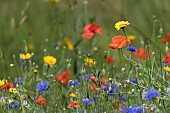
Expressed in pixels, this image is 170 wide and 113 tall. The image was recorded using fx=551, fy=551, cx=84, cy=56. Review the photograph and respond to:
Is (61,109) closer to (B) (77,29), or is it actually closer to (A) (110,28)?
(B) (77,29)

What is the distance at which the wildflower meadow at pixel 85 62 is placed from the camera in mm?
2408

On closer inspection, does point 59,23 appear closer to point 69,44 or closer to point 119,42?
point 69,44

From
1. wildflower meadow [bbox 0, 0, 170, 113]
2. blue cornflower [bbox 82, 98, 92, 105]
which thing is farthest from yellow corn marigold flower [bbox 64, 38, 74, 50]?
blue cornflower [bbox 82, 98, 92, 105]

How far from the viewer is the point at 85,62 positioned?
9.03 feet

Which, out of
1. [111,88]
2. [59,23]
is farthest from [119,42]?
[59,23]

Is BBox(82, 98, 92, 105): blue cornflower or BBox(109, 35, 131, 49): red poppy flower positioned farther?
BBox(109, 35, 131, 49): red poppy flower

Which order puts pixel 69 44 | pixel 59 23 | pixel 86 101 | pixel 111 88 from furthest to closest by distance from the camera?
pixel 59 23 < pixel 69 44 < pixel 111 88 < pixel 86 101

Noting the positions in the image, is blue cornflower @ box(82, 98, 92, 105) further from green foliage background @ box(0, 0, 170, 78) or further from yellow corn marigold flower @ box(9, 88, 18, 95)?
green foliage background @ box(0, 0, 170, 78)

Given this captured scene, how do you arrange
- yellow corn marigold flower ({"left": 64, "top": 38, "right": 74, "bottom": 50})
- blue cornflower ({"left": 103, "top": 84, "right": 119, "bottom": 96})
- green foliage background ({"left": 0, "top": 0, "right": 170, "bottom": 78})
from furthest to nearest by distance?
green foliage background ({"left": 0, "top": 0, "right": 170, "bottom": 78}) → yellow corn marigold flower ({"left": 64, "top": 38, "right": 74, "bottom": 50}) → blue cornflower ({"left": 103, "top": 84, "right": 119, "bottom": 96})

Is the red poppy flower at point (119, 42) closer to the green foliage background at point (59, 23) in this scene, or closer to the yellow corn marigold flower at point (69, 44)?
the green foliage background at point (59, 23)

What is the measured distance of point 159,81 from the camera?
248 centimetres

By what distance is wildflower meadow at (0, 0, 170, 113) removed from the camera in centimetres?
241

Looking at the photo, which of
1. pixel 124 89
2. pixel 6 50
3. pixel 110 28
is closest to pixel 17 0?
pixel 110 28

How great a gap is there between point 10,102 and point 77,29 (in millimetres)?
2155
